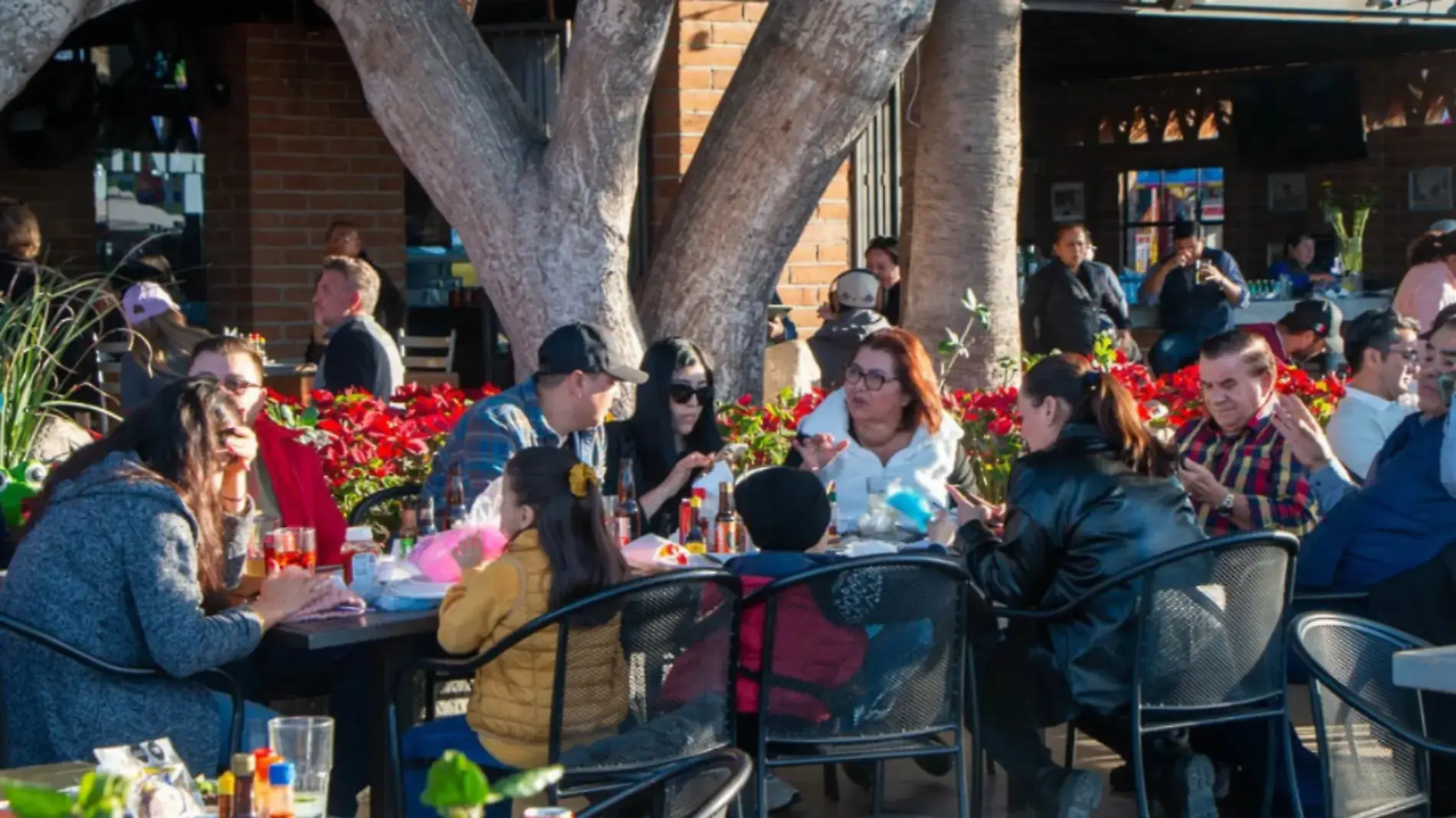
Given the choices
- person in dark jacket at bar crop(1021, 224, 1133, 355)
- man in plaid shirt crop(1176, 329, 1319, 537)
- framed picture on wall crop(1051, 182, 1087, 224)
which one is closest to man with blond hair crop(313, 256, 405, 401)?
man in plaid shirt crop(1176, 329, 1319, 537)

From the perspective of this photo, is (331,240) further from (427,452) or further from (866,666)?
(866,666)

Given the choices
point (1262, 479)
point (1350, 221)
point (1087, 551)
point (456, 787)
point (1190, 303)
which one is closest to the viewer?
point (456, 787)

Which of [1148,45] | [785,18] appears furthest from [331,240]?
[1148,45]

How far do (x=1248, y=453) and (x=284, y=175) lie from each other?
281 inches

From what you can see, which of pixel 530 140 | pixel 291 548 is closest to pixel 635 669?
pixel 291 548

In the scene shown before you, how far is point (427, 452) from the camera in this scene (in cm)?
668

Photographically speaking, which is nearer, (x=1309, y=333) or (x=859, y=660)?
(x=859, y=660)

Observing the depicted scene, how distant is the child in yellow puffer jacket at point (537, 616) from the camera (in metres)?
4.25

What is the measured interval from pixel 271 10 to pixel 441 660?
8169 millimetres

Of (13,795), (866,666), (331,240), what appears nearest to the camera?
(13,795)

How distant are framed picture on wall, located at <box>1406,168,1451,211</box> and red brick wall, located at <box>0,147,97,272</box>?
1245cm

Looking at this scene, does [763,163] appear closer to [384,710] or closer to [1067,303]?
[384,710]

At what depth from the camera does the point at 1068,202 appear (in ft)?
74.7

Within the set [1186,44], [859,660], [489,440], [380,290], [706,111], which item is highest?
[1186,44]
